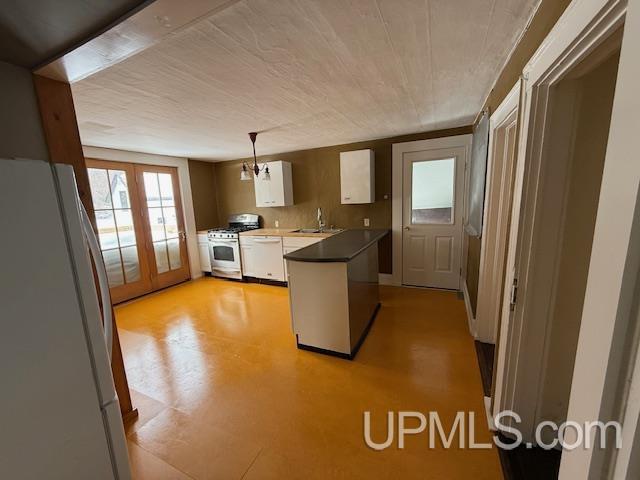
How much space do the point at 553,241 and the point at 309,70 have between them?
1.67m

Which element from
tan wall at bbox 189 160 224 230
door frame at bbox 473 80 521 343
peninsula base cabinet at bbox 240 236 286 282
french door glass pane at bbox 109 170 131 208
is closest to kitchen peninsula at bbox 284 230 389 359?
door frame at bbox 473 80 521 343

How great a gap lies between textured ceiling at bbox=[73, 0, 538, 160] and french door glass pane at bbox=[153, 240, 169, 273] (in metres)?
1.90

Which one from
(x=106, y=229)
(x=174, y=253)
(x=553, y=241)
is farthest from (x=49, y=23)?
(x=174, y=253)

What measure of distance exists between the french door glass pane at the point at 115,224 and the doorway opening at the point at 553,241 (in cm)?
467

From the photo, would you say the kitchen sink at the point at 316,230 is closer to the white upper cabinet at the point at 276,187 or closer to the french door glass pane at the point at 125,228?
the white upper cabinet at the point at 276,187

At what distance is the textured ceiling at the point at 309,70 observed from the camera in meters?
1.20

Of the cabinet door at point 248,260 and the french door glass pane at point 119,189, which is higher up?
the french door glass pane at point 119,189

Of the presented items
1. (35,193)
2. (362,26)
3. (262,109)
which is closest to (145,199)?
(262,109)

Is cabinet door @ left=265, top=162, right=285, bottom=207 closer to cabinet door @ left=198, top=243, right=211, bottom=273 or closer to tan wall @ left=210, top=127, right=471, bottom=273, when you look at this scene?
tan wall @ left=210, top=127, right=471, bottom=273

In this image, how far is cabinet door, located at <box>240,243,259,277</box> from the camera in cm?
449

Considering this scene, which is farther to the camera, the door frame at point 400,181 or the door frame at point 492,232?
the door frame at point 400,181

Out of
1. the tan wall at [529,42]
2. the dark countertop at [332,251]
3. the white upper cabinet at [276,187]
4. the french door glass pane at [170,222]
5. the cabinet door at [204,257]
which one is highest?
the tan wall at [529,42]

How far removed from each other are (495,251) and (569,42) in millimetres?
1625

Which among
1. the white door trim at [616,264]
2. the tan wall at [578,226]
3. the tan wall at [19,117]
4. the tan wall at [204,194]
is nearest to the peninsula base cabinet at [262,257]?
the tan wall at [204,194]
